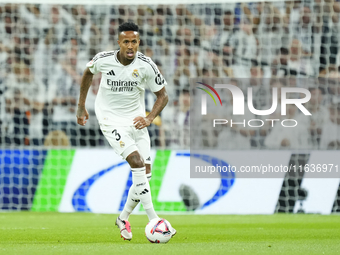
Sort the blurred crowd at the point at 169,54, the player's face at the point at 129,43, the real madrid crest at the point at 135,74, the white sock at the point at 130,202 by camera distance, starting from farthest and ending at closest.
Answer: the blurred crowd at the point at 169,54 < the white sock at the point at 130,202 < the real madrid crest at the point at 135,74 < the player's face at the point at 129,43

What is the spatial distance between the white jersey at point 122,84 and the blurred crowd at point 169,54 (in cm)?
477

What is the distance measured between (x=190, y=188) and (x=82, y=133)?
260 centimetres

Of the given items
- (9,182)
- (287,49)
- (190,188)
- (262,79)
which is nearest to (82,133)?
(9,182)

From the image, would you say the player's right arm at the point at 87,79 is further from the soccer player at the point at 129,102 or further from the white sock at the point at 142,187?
the white sock at the point at 142,187

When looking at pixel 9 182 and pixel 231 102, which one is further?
pixel 231 102

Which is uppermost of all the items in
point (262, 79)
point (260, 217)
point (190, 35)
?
point (190, 35)

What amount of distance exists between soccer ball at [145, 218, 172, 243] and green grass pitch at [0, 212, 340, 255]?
2.5 inches

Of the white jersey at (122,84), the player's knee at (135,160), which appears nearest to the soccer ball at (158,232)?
the player's knee at (135,160)

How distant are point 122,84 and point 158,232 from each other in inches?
56.4

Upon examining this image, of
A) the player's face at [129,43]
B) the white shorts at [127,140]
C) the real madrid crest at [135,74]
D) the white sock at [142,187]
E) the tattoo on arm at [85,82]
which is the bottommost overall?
the white sock at [142,187]

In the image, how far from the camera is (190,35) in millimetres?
11711

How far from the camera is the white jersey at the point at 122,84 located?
5.73 m

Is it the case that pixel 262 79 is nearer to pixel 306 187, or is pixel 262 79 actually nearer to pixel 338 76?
pixel 338 76

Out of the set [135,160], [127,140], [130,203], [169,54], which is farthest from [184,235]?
[169,54]
